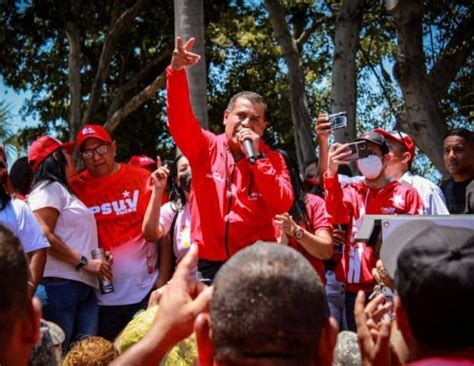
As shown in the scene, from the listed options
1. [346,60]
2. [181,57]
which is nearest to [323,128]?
[181,57]

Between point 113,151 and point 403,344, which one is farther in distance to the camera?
point 113,151

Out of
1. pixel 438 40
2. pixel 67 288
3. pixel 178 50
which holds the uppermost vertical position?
pixel 438 40

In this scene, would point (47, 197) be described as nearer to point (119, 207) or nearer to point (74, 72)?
point (119, 207)

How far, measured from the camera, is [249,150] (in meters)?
4.40

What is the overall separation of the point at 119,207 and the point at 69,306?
82cm

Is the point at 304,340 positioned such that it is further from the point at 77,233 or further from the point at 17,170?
the point at 17,170

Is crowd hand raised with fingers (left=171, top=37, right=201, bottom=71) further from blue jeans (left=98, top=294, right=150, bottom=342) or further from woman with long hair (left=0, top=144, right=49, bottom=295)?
blue jeans (left=98, top=294, right=150, bottom=342)

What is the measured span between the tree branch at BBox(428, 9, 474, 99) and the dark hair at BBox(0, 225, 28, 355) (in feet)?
25.8

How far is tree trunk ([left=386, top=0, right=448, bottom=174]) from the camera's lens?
809cm

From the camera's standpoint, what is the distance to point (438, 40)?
1262 centimetres

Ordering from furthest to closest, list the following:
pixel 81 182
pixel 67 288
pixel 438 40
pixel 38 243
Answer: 1. pixel 438 40
2. pixel 81 182
3. pixel 67 288
4. pixel 38 243

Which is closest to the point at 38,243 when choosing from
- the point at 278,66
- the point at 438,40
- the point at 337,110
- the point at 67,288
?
the point at 67,288

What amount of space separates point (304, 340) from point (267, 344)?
9 cm

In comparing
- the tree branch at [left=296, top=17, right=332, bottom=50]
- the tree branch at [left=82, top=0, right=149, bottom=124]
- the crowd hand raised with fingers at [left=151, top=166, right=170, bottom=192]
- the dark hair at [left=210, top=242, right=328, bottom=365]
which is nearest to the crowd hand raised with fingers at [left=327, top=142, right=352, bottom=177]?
the crowd hand raised with fingers at [left=151, top=166, right=170, bottom=192]
